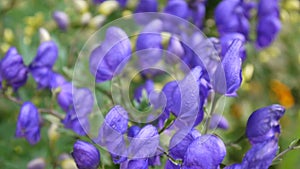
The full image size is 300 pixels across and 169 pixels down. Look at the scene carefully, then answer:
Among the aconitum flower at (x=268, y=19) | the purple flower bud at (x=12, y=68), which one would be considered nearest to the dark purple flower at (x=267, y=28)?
the aconitum flower at (x=268, y=19)

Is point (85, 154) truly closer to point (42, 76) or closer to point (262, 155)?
point (262, 155)

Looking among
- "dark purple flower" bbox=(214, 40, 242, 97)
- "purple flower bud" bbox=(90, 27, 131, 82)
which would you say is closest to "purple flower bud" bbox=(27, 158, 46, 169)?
"purple flower bud" bbox=(90, 27, 131, 82)

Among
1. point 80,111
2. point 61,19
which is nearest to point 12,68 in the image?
point 80,111

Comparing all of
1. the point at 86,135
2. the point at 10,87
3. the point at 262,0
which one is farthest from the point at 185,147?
the point at 262,0

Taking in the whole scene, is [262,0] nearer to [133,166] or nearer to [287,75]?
[287,75]

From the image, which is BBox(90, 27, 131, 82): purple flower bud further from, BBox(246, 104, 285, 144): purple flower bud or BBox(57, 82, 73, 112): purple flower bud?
BBox(246, 104, 285, 144): purple flower bud

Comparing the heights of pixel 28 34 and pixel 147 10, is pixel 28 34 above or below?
below
